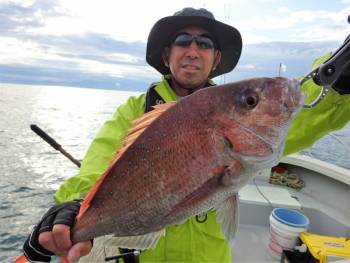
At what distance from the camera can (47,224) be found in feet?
6.19

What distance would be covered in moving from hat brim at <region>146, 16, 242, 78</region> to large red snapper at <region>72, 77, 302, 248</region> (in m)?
1.72

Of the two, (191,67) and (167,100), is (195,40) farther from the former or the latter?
(167,100)

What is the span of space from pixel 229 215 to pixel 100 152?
4.03 feet

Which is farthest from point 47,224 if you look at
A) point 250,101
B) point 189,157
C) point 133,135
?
point 250,101

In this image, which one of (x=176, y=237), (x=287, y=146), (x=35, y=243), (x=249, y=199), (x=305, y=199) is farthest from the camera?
(x=305, y=199)

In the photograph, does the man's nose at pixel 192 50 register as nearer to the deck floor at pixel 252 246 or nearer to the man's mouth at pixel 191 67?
the man's mouth at pixel 191 67

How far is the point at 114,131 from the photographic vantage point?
2.80 m

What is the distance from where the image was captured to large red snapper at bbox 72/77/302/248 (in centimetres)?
156

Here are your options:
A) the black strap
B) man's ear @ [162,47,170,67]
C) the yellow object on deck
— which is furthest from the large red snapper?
the yellow object on deck

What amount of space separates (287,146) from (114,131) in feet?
5.14

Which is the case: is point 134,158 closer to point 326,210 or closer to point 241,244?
point 241,244

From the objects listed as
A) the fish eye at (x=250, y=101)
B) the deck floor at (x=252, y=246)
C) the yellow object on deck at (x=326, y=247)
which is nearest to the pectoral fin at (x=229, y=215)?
the fish eye at (x=250, y=101)

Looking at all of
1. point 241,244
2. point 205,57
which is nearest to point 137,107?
point 205,57

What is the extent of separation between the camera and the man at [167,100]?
1956 mm
